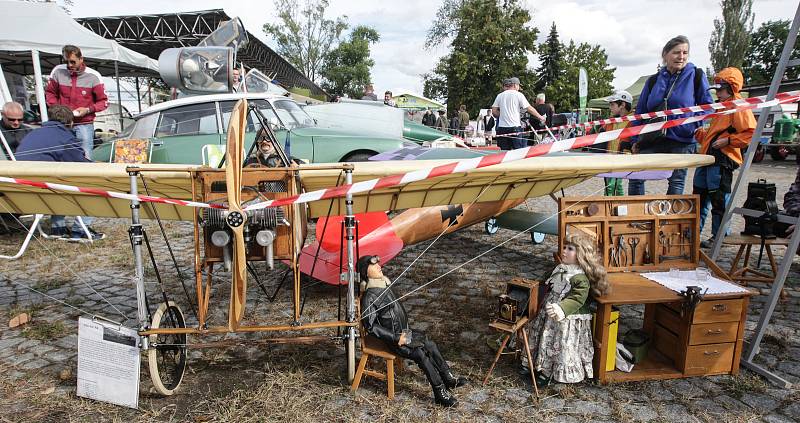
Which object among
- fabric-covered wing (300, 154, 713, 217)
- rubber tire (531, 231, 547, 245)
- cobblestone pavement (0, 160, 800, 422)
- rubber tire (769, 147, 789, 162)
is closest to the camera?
cobblestone pavement (0, 160, 800, 422)

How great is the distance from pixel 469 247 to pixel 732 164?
3.29 metres

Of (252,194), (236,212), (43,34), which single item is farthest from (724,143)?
(43,34)

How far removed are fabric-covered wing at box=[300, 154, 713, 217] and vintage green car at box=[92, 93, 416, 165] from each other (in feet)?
11.7

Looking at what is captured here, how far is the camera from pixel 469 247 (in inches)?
251

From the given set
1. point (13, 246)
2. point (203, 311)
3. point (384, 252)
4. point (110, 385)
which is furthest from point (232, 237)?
point (13, 246)

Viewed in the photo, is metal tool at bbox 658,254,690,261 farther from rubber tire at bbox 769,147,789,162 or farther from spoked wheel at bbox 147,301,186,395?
rubber tire at bbox 769,147,789,162

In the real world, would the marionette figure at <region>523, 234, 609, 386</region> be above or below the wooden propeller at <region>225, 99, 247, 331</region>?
below

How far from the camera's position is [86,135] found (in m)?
7.22

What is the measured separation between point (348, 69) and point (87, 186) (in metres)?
66.4

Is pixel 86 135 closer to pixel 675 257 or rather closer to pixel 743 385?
pixel 675 257

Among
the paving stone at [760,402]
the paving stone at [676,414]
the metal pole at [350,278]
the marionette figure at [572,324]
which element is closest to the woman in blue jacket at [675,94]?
the marionette figure at [572,324]

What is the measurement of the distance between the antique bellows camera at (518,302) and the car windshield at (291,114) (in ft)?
18.0

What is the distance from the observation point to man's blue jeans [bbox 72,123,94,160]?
23.3 ft

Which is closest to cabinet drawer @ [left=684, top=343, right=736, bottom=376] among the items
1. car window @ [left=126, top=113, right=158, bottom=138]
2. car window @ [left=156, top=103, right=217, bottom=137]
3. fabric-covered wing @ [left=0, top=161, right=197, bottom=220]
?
fabric-covered wing @ [left=0, top=161, right=197, bottom=220]
